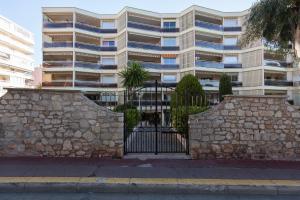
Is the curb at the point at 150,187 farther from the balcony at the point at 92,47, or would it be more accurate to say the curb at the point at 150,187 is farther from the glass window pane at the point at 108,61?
the glass window pane at the point at 108,61

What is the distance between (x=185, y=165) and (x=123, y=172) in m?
1.94

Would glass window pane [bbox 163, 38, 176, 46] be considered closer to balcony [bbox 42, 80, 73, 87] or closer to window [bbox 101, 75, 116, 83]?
window [bbox 101, 75, 116, 83]

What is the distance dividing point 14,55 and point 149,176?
161 ft

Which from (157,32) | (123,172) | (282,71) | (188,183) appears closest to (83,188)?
(123,172)

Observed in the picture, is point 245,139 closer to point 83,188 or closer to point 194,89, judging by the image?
point 83,188

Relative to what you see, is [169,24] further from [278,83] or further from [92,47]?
[278,83]

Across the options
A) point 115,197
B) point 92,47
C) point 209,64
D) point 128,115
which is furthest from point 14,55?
point 115,197

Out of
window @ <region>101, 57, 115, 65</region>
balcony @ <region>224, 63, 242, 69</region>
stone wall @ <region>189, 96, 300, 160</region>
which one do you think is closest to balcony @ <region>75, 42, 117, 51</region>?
window @ <region>101, 57, 115, 65</region>

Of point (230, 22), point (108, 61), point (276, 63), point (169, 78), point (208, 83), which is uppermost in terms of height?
point (230, 22)

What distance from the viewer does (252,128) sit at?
8.87 metres

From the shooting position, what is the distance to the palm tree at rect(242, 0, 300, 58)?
1030 centimetres

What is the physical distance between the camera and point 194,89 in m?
19.1

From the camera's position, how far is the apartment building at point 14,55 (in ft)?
146

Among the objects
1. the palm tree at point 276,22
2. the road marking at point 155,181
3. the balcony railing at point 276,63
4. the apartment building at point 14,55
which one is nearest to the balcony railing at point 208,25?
the balcony railing at point 276,63
